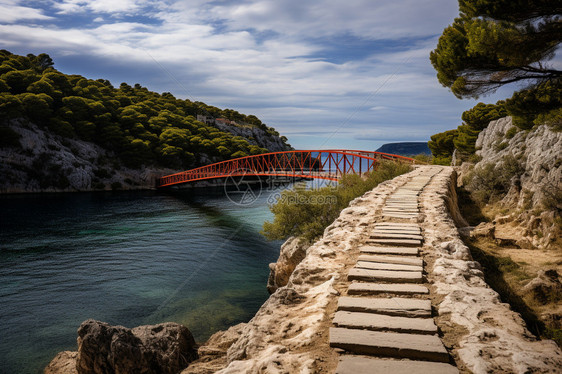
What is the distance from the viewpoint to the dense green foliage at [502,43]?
8234 millimetres

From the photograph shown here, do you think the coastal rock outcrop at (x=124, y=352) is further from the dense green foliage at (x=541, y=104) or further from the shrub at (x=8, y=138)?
the shrub at (x=8, y=138)

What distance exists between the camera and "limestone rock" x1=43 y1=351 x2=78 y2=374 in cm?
851

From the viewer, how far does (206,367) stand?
5.94 m

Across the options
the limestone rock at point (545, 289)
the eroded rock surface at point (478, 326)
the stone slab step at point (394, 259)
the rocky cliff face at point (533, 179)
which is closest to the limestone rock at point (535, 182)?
the rocky cliff face at point (533, 179)

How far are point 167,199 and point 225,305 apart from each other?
3417cm

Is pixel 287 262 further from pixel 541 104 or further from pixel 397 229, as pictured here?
pixel 541 104

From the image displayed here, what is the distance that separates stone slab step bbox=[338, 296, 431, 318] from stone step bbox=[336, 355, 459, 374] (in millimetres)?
737

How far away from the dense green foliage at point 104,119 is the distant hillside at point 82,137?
109mm

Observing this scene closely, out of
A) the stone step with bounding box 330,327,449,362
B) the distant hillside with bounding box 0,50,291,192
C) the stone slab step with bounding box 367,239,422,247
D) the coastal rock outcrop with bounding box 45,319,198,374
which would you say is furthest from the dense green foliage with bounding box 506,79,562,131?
the distant hillside with bounding box 0,50,291,192

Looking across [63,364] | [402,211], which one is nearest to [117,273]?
[63,364]

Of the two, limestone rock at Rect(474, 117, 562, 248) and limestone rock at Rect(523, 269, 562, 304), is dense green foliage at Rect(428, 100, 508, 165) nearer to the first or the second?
limestone rock at Rect(474, 117, 562, 248)

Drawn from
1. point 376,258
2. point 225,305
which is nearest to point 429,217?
point 376,258

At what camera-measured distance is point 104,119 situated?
5462 cm

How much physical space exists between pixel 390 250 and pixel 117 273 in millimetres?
15362
